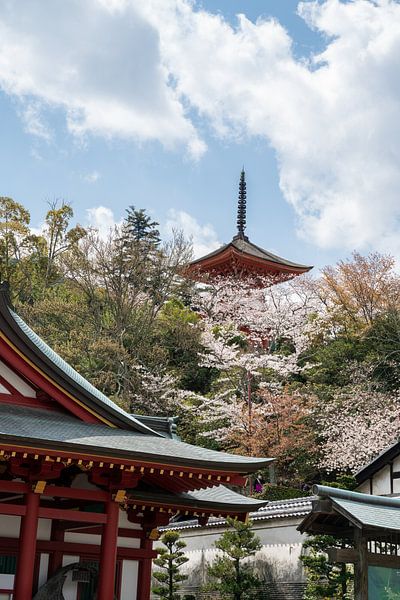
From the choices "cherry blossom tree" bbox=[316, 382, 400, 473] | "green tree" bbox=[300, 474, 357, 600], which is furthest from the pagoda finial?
"green tree" bbox=[300, 474, 357, 600]

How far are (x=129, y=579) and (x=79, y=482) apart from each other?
2.15 meters

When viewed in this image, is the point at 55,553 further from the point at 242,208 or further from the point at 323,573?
the point at 242,208

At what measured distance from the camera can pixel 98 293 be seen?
3331 cm

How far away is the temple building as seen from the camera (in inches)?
429

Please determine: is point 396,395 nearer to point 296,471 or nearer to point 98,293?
point 296,471

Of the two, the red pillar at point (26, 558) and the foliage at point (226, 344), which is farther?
the foliage at point (226, 344)

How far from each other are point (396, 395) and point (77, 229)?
15744 mm

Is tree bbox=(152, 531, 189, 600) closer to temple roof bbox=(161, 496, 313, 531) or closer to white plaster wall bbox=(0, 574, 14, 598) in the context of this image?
temple roof bbox=(161, 496, 313, 531)

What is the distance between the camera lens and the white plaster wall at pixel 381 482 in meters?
20.3

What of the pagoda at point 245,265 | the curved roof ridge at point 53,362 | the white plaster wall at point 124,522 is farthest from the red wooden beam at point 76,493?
the pagoda at point 245,265

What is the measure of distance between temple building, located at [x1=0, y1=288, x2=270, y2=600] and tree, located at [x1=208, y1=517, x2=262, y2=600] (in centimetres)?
395

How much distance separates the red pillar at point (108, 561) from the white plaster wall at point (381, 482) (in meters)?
10.5

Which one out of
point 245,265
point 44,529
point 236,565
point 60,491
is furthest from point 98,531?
point 245,265

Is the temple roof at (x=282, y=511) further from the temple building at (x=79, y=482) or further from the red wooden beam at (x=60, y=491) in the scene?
the red wooden beam at (x=60, y=491)
